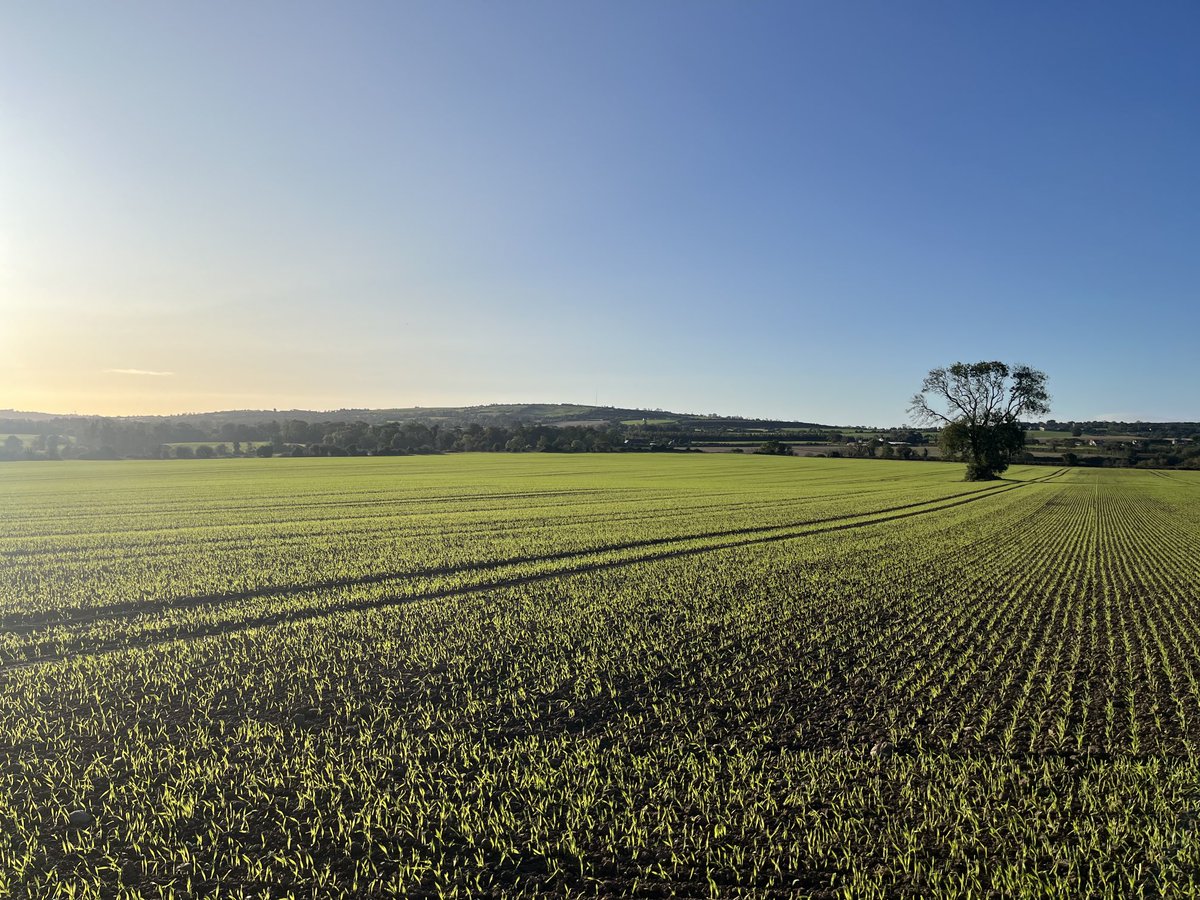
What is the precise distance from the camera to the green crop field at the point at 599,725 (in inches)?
213

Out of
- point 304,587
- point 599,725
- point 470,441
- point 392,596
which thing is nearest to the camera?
point 599,725

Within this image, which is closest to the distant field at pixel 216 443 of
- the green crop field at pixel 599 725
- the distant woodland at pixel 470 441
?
the distant woodland at pixel 470 441

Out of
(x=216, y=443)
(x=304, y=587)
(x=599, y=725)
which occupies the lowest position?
(x=304, y=587)

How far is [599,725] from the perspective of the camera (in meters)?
8.13

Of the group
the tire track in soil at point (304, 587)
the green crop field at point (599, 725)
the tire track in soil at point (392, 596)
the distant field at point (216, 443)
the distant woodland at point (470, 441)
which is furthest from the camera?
the distant field at point (216, 443)

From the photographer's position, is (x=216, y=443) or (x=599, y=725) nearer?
(x=599, y=725)

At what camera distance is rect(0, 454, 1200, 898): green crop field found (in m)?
5.41

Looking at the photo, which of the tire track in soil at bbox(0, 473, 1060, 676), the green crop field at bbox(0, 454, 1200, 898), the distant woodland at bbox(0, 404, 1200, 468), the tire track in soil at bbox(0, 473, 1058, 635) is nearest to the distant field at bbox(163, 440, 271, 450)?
the distant woodland at bbox(0, 404, 1200, 468)

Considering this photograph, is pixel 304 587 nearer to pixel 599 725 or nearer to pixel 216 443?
pixel 599 725

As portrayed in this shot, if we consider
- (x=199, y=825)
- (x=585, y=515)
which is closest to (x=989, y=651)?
(x=199, y=825)

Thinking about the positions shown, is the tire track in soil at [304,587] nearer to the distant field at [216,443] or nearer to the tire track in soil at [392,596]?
the tire track in soil at [392,596]

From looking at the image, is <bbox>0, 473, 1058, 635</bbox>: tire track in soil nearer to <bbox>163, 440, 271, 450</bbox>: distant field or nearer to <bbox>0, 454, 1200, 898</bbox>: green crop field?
<bbox>0, 454, 1200, 898</bbox>: green crop field

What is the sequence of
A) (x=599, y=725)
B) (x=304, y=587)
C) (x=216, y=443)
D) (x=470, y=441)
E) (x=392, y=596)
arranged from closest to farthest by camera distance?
(x=599, y=725) → (x=392, y=596) → (x=304, y=587) → (x=216, y=443) → (x=470, y=441)

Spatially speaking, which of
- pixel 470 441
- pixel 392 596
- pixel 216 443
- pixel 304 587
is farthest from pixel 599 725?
pixel 216 443
